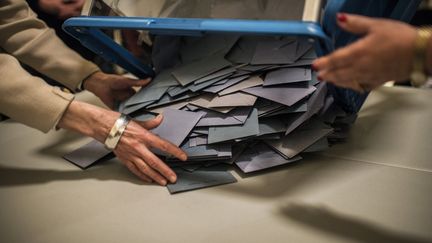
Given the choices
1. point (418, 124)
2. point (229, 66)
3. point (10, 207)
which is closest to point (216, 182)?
point (229, 66)

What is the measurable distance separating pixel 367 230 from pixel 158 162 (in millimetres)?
534

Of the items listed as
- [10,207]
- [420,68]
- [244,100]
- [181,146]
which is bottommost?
[10,207]

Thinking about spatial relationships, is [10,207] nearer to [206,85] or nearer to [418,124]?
[206,85]

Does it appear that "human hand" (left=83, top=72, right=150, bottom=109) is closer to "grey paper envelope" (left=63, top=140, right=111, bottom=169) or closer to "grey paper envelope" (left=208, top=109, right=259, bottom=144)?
"grey paper envelope" (left=63, top=140, right=111, bottom=169)

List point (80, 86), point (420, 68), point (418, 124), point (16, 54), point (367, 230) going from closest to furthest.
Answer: point (420, 68), point (367, 230), point (418, 124), point (16, 54), point (80, 86)

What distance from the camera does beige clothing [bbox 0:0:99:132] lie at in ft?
3.25

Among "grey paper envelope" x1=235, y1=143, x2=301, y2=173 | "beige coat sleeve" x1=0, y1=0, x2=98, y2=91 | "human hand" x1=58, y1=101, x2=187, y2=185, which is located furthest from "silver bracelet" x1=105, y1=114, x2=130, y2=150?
"beige coat sleeve" x1=0, y1=0, x2=98, y2=91

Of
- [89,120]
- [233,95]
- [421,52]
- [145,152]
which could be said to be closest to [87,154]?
[89,120]

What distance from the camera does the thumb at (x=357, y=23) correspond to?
561 mm

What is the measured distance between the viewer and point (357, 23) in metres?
0.58

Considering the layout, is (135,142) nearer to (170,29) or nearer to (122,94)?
(170,29)

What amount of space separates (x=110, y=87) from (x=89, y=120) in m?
0.34

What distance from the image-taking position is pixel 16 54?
1246 millimetres

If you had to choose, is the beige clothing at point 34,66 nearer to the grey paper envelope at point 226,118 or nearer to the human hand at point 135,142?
the human hand at point 135,142
